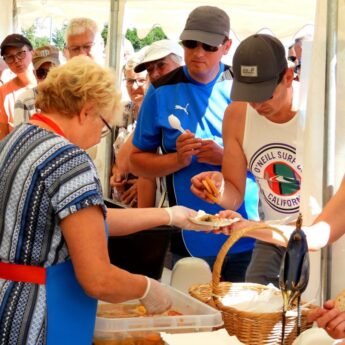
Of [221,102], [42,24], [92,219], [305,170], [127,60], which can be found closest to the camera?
[92,219]

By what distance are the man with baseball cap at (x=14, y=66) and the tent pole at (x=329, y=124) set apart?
10.3 ft

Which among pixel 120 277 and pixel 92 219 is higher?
pixel 92 219

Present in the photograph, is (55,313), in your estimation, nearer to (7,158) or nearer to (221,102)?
(7,158)

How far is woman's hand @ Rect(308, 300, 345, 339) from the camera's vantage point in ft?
6.30

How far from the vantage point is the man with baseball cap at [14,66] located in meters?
5.23

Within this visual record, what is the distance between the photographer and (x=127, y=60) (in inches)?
189

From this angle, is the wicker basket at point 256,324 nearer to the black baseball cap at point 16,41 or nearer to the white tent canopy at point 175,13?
the white tent canopy at point 175,13

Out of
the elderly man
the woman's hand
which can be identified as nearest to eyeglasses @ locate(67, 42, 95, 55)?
the elderly man

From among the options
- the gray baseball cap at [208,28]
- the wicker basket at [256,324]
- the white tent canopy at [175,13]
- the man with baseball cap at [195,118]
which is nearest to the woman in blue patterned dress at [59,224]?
the wicker basket at [256,324]

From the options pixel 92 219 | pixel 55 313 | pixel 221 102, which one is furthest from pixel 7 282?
pixel 221 102

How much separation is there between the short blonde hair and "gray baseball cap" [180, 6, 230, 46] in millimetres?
1148

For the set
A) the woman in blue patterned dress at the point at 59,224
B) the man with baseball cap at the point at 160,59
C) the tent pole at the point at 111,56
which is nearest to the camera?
the woman in blue patterned dress at the point at 59,224

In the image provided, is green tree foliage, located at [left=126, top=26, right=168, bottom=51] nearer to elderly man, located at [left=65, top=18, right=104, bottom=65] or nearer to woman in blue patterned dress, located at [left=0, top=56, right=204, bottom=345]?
elderly man, located at [left=65, top=18, right=104, bottom=65]

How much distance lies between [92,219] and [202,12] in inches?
63.2
